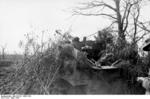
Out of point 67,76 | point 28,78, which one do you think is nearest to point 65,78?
point 67,76

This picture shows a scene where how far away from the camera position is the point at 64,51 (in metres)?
6.31

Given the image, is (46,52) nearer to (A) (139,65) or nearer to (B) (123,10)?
(A) (139,65)

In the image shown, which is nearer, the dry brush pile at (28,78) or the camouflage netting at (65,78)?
the dry brush pile at (28,78)

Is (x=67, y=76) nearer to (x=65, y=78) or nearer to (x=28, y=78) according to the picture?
(x=65, y=78)

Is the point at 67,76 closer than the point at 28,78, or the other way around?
the point at 28,78

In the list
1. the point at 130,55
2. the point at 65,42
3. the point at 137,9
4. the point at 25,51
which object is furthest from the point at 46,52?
the point at 137,9

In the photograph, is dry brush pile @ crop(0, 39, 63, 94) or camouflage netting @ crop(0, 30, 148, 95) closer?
dry brush pile @ crop(0, 39, 63, 94)

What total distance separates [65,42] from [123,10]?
5432 mm

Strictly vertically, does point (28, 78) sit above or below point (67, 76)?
above

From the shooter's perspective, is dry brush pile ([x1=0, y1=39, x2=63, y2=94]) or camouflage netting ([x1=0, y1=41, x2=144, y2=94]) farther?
camouflage netting ([x1=0, y1=41, x2=144, y2=94])

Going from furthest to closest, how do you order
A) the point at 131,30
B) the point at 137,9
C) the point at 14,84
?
the point at 137,9
the point at 131,30
the point at 14,84

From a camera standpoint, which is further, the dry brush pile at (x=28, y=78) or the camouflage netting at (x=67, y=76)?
the camouflage netting at (x=67, y=76)

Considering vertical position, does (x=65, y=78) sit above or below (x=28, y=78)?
below

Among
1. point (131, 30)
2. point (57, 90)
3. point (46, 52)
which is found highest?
point (131, 30)
